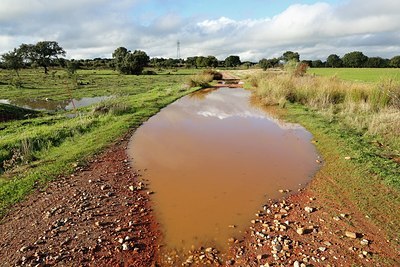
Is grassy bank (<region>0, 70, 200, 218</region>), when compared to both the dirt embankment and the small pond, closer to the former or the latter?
the dirt embankment

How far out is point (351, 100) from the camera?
15.6 metres

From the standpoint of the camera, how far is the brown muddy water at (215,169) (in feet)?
17.4

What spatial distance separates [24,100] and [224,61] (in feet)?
321

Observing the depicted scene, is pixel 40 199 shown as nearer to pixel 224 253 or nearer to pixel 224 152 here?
pixel 224 253

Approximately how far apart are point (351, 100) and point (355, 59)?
83.4 m

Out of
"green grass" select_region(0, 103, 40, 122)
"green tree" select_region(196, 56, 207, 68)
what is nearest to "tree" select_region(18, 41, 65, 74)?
"green tree" select_region(196, 56, 207, 68)

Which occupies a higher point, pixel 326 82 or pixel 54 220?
pixel 326 82

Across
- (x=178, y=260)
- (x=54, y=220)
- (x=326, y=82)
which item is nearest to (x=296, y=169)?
(x=178, y=260)

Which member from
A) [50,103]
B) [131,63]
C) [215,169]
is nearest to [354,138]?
[215,169]

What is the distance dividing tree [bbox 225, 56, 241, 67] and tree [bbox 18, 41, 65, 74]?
60696 mm

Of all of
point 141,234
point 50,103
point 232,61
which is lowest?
point 50,103

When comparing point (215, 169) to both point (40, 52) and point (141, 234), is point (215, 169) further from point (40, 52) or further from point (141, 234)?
point (40, 52)

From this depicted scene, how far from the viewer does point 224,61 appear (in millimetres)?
117438

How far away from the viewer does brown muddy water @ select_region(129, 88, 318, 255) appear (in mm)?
5316
